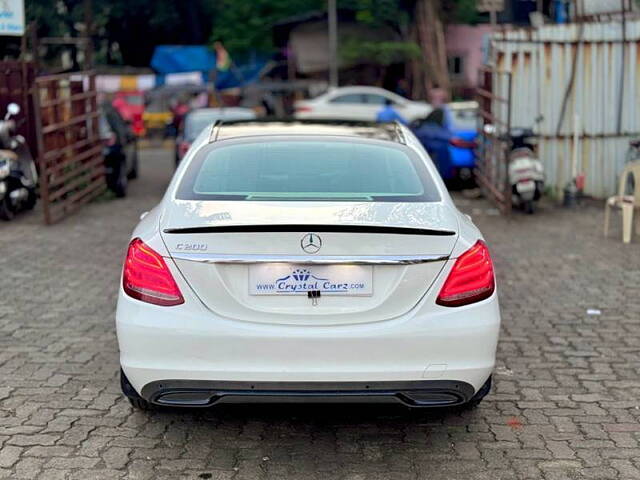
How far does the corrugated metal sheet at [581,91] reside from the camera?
42.4 ft

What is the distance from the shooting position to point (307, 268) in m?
4.26

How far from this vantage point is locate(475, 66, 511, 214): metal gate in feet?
40.0

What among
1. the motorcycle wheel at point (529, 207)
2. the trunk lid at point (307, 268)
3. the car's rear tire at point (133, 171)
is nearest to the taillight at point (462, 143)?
the motorcycle wheel at point (529, 207)

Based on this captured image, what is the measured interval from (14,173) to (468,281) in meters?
9.01

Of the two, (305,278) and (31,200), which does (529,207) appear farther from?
(305,278)

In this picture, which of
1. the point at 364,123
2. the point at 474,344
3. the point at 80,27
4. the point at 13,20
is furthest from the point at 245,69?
the point at 474,344

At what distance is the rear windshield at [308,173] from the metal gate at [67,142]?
653 centimetres

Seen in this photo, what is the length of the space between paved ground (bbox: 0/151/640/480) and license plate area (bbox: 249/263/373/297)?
0.87 meters

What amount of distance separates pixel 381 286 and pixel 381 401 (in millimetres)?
515

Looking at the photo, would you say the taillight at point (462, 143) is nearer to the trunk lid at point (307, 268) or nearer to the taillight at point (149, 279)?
the trunk lid at point (307, 268)

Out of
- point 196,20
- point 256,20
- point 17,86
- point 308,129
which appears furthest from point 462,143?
point 196,20

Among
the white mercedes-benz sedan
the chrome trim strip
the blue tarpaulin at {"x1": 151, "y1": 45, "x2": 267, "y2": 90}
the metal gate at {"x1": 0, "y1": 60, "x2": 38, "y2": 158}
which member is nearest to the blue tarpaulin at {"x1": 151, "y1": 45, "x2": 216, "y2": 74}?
the blue tarpaulin at {"x1": 151, "y1": 45, "x2": 267, "y2": 90}

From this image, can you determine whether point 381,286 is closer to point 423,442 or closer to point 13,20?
point 423,442

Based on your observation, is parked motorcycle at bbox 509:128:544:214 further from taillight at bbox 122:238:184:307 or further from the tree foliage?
the tree foliage
